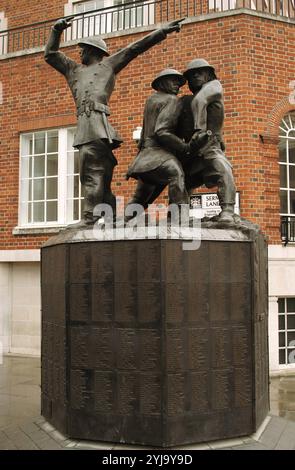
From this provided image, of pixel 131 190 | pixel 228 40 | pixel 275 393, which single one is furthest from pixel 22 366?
pixel 228 40

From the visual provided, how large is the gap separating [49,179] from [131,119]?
2343mm

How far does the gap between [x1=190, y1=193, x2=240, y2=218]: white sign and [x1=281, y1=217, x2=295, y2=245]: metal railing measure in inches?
41.1

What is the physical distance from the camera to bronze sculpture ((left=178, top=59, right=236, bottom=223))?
5035 millimetres

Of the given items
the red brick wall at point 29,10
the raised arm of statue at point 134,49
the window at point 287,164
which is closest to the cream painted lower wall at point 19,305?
the window at point 287,164

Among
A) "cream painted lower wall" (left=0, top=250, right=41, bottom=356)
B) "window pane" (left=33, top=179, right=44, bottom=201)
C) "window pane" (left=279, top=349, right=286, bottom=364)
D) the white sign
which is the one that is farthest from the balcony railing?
"window pane" (left=279, top=349, right=286, bottom=364)

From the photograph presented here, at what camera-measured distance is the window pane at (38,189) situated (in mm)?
11641

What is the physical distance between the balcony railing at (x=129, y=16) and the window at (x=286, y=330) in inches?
219

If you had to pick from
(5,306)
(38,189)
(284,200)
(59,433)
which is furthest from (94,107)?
(5,306)

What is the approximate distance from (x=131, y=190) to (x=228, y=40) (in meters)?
3.37

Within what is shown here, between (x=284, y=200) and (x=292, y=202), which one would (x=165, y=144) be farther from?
(x=292, y=202)

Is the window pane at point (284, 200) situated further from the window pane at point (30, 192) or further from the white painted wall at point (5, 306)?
the white painted wall at point (5, 306)

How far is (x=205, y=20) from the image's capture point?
399 inches

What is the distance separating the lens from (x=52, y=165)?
11617mm
